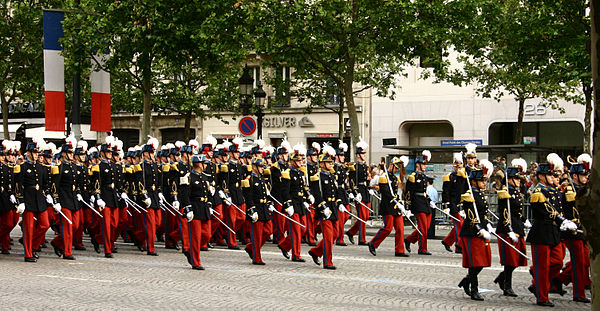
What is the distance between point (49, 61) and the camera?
69.8ft

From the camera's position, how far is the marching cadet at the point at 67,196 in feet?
48.3

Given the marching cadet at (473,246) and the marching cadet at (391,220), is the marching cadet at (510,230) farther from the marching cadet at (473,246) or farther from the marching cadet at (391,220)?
the marching cadet at (391,220)

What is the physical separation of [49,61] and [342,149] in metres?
8.15

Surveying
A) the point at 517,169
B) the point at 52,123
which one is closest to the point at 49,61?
the point at 52,123

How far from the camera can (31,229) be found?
47.7 feet

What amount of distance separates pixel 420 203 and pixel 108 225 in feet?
19.2

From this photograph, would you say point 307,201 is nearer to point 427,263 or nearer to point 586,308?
point 427,263

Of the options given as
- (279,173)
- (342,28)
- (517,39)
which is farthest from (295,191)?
(517,39)

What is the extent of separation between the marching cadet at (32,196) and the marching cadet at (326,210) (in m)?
4.69

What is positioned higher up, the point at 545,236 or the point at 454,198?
the point at 454,198

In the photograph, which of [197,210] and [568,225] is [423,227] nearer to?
[197,210]

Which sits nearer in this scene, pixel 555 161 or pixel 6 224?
pixel 555 161

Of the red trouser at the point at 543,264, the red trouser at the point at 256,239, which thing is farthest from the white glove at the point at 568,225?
the red trouser at the point at 256,239

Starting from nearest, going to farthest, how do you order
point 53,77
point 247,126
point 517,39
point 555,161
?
1. point 555,161
2. point 247,126
3. point 53,77
4. point 517,39
